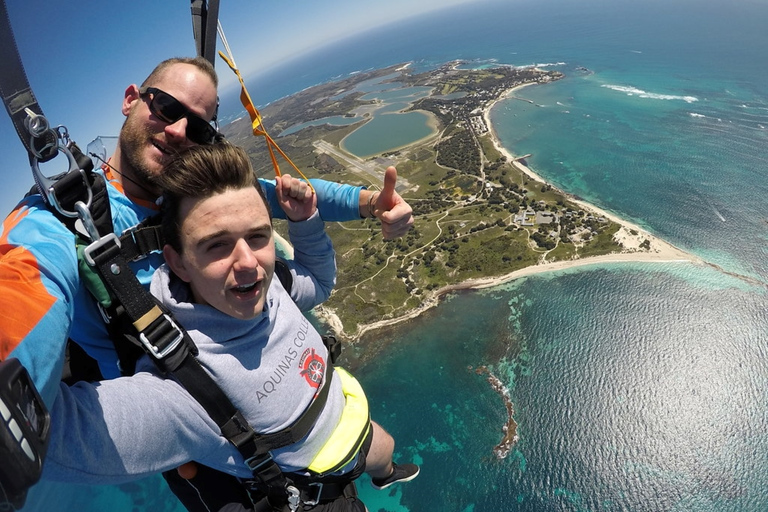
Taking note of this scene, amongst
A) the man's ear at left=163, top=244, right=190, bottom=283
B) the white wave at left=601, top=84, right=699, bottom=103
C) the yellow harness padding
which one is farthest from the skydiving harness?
the white wave at left=601, top=84, right=699, bottom=103

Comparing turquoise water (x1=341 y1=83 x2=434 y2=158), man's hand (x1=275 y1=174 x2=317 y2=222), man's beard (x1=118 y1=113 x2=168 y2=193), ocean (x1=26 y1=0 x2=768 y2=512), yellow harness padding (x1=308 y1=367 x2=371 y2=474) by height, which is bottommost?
ocean (x1=26 y1=0 x2=768 y2=512)

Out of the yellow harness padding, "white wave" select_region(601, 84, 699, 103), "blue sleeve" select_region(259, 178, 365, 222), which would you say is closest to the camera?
the yellow harness padding

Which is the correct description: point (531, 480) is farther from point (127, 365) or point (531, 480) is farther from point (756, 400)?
point (127, 365)

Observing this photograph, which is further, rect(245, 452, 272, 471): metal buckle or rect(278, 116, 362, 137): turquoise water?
rect(278, 116, 362, 137): turquoise water

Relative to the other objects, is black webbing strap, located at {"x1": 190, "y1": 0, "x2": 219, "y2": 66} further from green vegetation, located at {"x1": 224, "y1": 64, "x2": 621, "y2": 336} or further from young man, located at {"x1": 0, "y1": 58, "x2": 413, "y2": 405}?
green vegetation, located at {"x1": 224, "y1": 64, "x2": 621, "y2": 336}

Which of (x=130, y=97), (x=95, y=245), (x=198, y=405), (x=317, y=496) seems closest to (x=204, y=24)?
(x=130, y=97)

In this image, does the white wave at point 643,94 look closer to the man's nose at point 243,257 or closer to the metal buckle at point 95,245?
the man's nose at point 243,257
